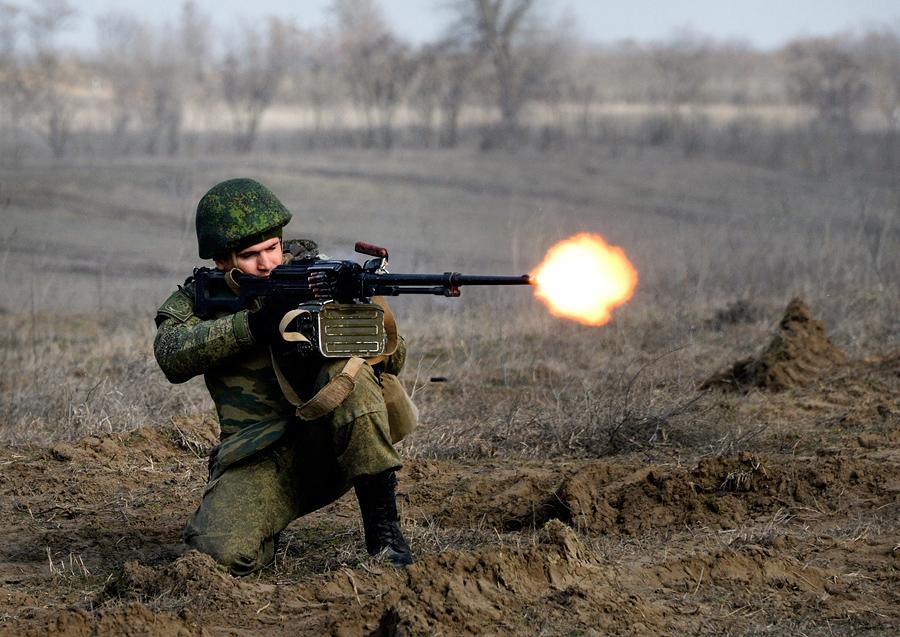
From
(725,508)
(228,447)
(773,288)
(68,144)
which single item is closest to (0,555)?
(228,447)

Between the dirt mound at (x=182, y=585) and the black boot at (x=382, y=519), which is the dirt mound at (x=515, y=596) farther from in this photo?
the dirt mound at (x=182, y=585)

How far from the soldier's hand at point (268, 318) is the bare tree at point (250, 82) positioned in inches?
973

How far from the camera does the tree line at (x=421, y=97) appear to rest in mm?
30750

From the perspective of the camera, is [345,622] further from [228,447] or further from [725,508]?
[725,508]

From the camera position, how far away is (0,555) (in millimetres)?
4910

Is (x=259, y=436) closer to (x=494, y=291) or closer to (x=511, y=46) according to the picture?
(x=494, y=291)

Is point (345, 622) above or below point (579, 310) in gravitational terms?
below

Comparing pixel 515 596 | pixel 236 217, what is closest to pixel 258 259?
pixel 236 217

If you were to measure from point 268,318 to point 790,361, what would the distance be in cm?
443

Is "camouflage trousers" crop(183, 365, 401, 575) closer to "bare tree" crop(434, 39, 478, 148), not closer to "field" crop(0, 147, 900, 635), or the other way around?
Result: "field" crop(0, 147, 900, 635)

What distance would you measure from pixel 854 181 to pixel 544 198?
7220mm

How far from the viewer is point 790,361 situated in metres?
7.81

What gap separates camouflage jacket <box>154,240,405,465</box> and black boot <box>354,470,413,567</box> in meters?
0.40

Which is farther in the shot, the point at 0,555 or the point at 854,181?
the point at 854,181
